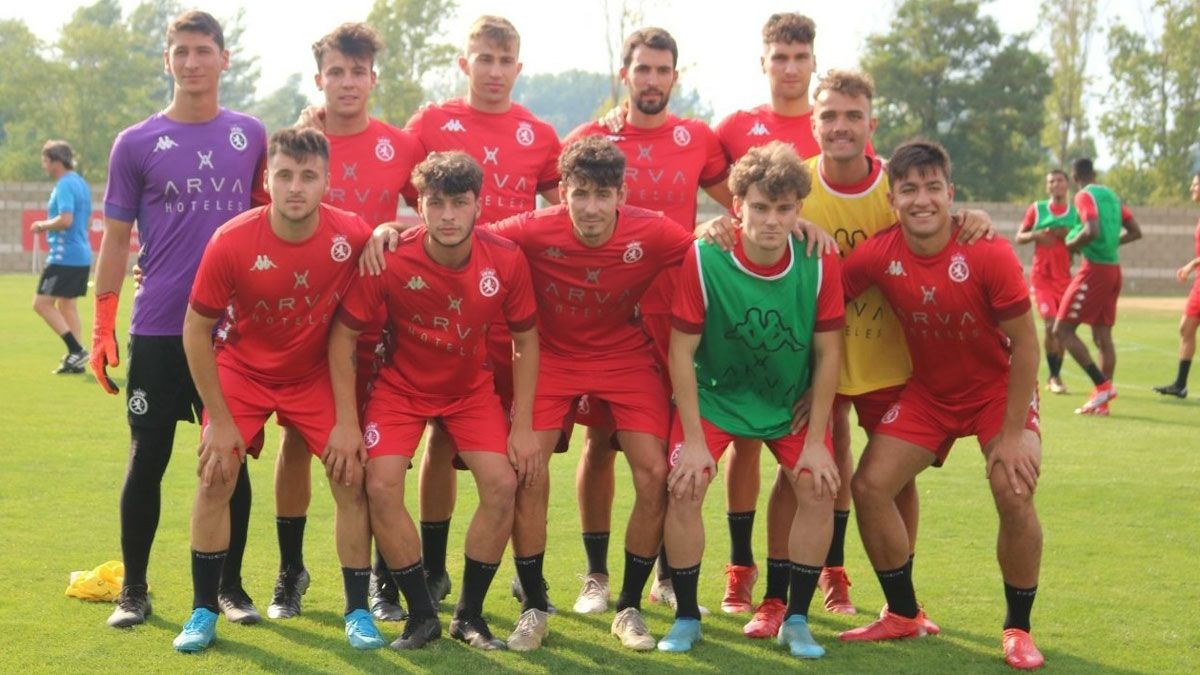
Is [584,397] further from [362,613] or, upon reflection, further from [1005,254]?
[1005,254]

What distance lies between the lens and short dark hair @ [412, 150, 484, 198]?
529 cm

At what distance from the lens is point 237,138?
578cm

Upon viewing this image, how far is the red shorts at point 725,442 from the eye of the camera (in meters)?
5.53

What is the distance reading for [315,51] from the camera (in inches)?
243

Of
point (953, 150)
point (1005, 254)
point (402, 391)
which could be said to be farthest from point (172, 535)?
point (953, 150)

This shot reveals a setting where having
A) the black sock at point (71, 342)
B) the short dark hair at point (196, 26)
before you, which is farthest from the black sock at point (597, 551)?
the black sock at point (71, 342)

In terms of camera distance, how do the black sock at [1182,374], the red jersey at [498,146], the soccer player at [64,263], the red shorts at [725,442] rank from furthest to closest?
the soccer player at [64,263]
the black sock at [1182,374]
the red jersey at [498,146]
the red shorts at [725,442]

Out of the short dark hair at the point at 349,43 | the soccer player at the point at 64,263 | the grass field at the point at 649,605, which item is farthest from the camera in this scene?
the soccer player at the point at 64,263

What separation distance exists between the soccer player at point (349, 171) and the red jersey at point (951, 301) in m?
2.01

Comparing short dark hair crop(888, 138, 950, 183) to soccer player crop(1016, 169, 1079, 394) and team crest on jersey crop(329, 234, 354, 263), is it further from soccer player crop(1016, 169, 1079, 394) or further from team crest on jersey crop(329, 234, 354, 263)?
soccer player crop(1016, 169, 1079, 394)

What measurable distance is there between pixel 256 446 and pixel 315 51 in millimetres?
1790

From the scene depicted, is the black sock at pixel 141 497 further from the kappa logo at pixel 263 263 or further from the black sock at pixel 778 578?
the black sock at pixel 778 578

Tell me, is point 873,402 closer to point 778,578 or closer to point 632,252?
point 778,578

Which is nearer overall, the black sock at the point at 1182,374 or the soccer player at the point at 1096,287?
the soccer player at the point at 1096,287
